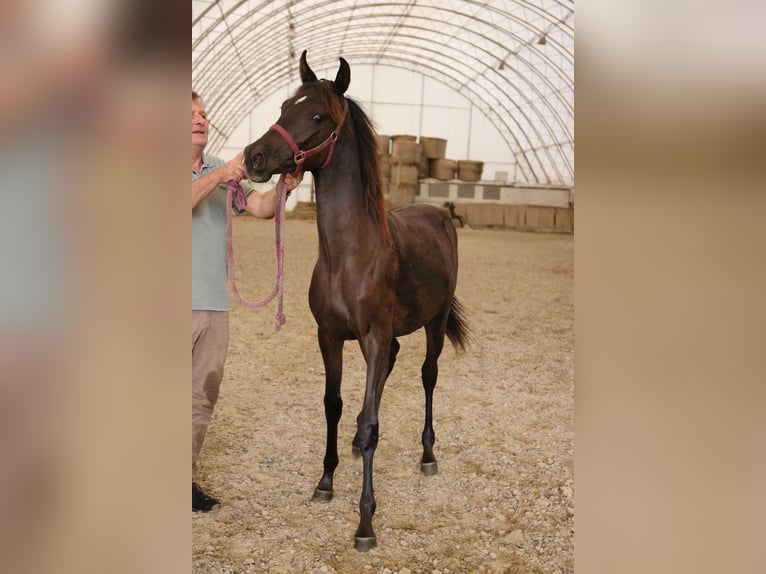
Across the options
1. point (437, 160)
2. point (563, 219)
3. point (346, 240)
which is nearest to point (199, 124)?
point (346, 240)

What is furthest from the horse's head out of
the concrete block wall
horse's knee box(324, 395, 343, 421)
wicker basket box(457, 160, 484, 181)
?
wicker basket box(457, 160, 484, 181)

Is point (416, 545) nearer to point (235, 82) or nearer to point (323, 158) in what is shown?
point (323, 158)

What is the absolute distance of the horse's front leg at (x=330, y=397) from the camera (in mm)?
2832

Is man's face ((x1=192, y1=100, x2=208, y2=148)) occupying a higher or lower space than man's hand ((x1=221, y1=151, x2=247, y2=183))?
higher

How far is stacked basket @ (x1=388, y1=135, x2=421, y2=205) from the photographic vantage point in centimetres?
2056

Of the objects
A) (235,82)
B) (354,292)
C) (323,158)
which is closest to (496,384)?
(354,292)

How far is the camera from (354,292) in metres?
2.59

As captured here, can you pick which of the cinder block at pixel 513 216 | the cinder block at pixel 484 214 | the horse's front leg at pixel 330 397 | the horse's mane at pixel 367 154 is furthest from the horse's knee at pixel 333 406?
the cinder block at pixel 513 216

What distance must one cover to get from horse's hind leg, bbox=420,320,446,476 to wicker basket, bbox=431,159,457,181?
18873mm

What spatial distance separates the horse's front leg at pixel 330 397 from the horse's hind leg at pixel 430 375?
605 millimetres

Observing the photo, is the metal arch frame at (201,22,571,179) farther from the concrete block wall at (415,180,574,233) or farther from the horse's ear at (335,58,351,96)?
the horse's ear at (335,58,351,96)

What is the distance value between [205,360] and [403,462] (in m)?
1.32
